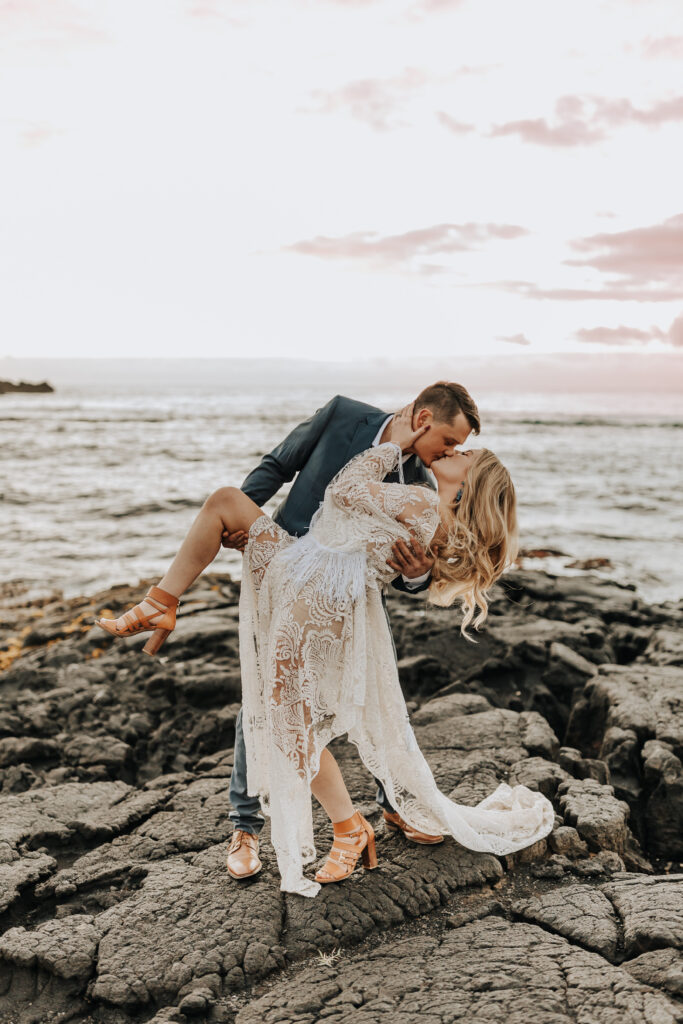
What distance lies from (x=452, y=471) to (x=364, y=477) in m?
0.45

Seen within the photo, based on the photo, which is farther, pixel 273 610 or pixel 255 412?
pixel 255 412

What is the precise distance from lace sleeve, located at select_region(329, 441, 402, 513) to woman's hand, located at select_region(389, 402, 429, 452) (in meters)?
0.10

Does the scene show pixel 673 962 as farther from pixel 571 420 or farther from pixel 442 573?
pixel 571 420

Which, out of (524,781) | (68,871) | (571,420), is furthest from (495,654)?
(571,420)

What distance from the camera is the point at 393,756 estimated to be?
12.3ft

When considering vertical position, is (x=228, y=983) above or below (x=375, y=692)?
below

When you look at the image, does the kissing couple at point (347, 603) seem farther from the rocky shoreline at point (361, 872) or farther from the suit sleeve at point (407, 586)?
Answer: the rocky shoreline at point (361, 872)

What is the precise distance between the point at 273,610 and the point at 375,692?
0.59 metres

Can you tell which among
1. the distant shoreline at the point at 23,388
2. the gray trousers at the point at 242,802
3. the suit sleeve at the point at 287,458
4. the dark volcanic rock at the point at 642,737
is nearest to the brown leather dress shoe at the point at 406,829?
the gray trousers at the point at 242,802

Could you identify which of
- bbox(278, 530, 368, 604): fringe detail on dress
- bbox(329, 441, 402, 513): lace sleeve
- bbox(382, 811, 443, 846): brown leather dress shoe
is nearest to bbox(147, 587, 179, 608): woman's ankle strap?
bbox(278, 530, 368, 604): fringe detail on dress

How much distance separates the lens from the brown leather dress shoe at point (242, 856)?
12.3 ft

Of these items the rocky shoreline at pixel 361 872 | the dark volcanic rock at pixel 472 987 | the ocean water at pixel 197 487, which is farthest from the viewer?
the ocean water at pixel 197 487

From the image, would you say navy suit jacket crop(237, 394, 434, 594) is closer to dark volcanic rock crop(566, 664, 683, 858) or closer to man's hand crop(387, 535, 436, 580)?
man's hand crop(387, 535, 436, 580)

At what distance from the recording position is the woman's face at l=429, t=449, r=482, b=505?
147 inches
